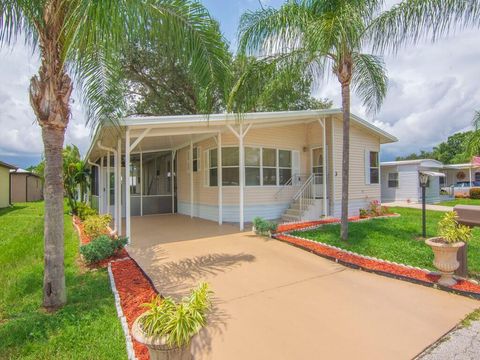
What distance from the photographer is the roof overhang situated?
750 centimetres

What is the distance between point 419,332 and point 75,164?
52.1 feet

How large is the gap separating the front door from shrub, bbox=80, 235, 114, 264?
822 centimetres

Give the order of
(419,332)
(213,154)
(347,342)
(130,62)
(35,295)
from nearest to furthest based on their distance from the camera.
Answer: (347,342) → (419,332) → (35,295) → (213,154) → (130,62)

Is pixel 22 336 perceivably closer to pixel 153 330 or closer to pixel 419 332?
pixel 153 330

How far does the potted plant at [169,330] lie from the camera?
2.22m

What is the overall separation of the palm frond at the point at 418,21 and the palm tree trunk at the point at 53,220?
7.12 metres

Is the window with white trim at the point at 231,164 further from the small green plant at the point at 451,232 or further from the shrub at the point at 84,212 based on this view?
the small green plant at the point at 451,232

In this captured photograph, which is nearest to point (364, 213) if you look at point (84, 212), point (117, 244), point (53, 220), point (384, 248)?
point (384, 248)

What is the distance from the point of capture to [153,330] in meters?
2.29

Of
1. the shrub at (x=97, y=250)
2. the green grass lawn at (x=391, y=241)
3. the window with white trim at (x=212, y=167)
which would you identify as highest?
the window with white trim at (x=212, y=167)

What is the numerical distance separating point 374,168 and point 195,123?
9.43 m

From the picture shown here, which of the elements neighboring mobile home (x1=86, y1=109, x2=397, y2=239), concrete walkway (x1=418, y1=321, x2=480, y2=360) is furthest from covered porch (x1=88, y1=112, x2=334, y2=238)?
concrete walkway (x1=418, y1=321, x2=480, y2=360)

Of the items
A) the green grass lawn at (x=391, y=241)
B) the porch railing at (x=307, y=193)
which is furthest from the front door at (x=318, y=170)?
the green grass lawn at (x=391, y=241)

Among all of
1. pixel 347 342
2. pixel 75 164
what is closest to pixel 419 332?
pixel 347 342
